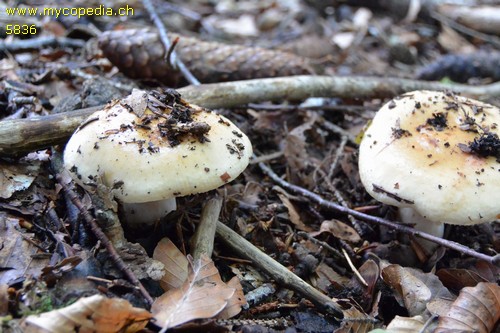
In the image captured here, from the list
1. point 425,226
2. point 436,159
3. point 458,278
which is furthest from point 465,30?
point 458,278

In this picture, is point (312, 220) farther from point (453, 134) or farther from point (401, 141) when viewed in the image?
point (453, 134)

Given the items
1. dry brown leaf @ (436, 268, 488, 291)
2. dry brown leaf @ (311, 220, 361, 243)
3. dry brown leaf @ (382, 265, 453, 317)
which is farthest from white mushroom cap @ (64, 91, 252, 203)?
dry brown leaf @ (436, 268, 488, 291)

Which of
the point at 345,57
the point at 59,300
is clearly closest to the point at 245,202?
the point at 59,300

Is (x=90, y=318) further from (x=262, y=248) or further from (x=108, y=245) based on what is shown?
(x=262, y=248)

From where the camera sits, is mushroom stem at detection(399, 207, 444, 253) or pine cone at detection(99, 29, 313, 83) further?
pine cone at detection(99, 29, 313, 83)

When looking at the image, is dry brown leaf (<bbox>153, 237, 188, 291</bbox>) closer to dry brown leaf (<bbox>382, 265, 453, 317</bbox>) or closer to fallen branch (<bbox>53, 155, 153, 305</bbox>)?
fallen branch (<bbox>53, 155, 153, 305</bbox>)

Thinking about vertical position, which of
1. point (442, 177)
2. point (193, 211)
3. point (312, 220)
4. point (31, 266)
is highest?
point (442, 177)
